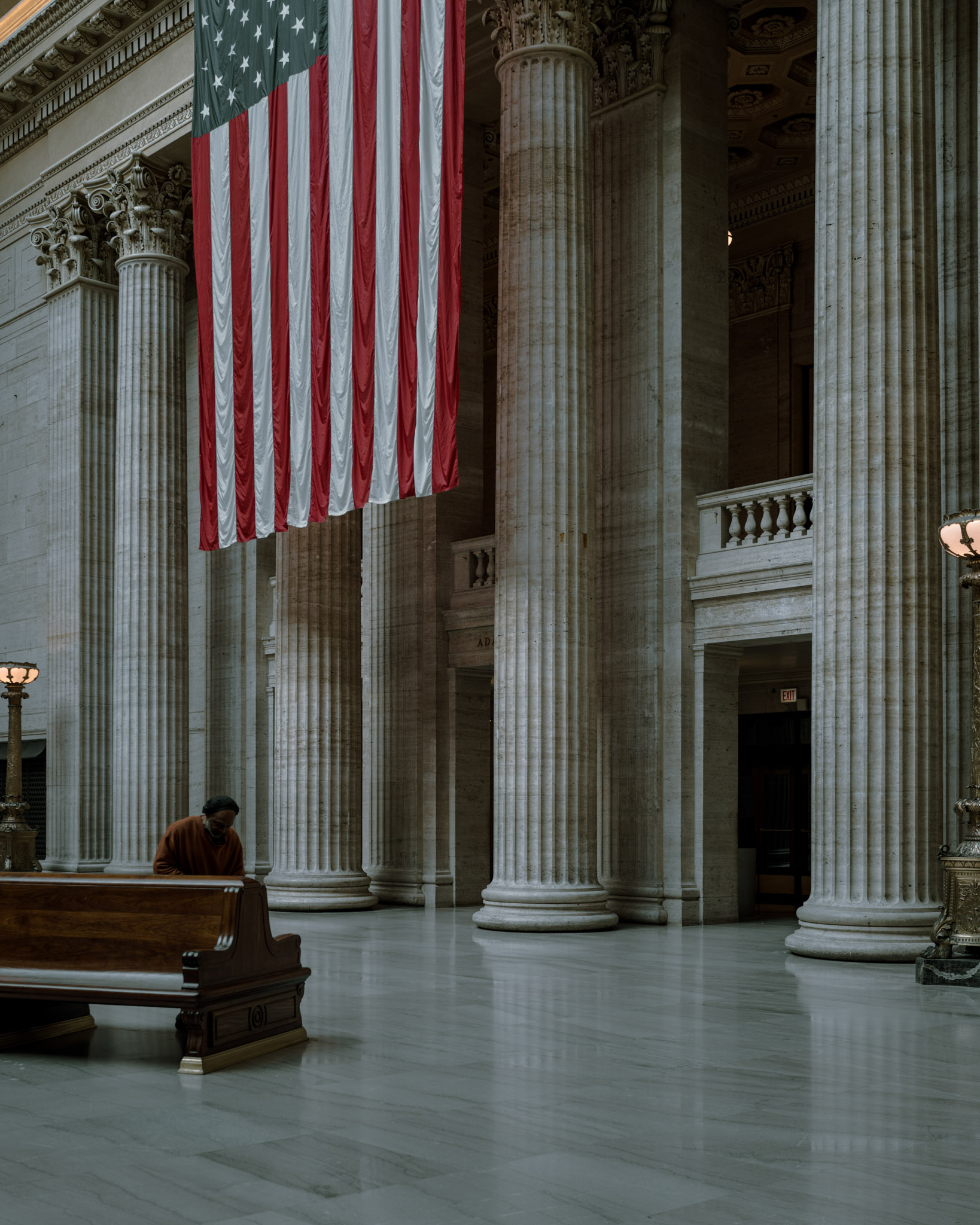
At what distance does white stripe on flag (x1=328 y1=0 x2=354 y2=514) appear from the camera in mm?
15461

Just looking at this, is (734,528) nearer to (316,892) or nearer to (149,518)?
(316,892)

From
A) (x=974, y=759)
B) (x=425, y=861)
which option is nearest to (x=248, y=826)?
(x=425, y=861)

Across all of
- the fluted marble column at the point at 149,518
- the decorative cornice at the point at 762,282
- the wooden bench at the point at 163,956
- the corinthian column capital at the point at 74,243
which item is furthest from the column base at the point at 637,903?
the corinthian column capital at the point at 74,243

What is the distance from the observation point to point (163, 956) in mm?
7508

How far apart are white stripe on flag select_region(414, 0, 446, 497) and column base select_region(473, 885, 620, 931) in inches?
166

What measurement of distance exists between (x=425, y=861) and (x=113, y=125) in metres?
12.6

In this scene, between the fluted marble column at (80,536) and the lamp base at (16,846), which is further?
the fluted marble column at (80,536)

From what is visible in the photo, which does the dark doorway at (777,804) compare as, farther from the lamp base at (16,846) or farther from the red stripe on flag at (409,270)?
the lamp base at (16,846)

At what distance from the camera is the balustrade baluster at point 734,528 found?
52.3 ft

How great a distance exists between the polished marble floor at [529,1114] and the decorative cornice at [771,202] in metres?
16.6

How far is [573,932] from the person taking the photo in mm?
14664

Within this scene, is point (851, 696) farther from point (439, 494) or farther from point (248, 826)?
point (248, 826)

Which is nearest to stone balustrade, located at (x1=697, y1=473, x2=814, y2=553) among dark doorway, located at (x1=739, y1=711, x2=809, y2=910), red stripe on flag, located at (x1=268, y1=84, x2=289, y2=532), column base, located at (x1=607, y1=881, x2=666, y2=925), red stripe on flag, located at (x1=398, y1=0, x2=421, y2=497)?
red stripe on flag, located at (x1=398, y1=0, x2=421, y2=497)

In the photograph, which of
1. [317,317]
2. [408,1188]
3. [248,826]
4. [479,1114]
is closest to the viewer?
[408,1188]
